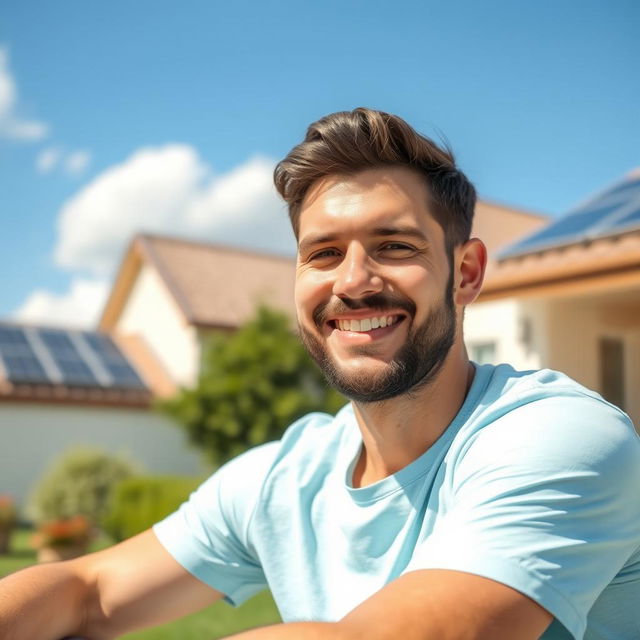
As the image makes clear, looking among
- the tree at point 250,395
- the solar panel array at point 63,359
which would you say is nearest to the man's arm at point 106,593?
the tree at point 250,395

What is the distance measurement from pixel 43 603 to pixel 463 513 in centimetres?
124

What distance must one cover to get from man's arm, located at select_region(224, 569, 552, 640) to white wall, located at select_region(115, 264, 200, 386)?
16.8 metres

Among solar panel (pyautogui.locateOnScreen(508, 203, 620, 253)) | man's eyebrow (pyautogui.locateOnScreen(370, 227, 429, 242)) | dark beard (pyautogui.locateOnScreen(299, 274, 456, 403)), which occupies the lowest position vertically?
dark beard (pyautogui.locateOnScreen(299, 274, 456, 403))

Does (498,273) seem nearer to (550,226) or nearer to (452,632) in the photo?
(550,226)

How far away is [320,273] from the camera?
2.23 m

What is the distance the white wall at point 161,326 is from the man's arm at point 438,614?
1684cm

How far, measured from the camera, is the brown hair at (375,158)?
212 cm

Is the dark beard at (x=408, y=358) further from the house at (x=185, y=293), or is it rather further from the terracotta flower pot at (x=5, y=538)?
the house at (x=185, y=293)

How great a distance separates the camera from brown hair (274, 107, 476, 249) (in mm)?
2115

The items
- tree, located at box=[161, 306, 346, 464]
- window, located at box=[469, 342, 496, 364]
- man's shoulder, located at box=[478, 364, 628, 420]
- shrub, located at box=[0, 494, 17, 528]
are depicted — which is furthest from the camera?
tree, located at box=[161, 306, 346, 464]

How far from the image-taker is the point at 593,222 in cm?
927

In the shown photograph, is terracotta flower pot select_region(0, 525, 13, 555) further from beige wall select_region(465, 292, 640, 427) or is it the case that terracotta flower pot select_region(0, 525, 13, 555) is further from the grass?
beige wall select_region(465, 292, 640, 427)

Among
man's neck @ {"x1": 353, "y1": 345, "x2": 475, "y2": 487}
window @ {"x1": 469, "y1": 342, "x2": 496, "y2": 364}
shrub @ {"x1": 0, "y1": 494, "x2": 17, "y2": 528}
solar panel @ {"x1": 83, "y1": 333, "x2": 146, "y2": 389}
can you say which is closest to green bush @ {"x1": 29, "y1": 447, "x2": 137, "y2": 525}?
shrub @ {"x1": 0, "y1": 494, "x2": 17, "y2": 528}

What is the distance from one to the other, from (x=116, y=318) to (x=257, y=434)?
888 centimetres
